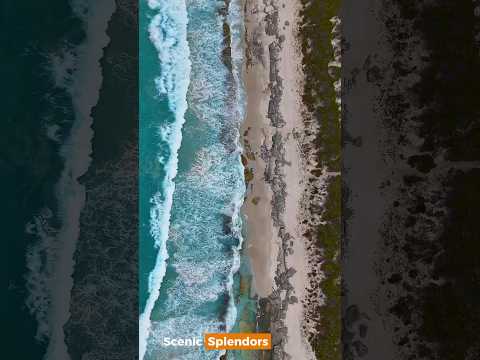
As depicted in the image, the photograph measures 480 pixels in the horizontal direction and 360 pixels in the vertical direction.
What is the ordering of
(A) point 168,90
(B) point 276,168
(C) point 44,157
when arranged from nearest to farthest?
(B) point 276,168 → (C) point 44,157 → (A) point 168,90

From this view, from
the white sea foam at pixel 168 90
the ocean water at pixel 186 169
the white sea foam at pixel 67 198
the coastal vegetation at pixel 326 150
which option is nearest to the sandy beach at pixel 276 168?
the coastal vegetation at pixel 326 150

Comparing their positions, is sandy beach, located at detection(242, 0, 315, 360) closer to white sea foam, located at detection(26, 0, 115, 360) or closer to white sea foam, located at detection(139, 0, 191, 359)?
white sea foam, located at detection(139, 0, 191, 359)

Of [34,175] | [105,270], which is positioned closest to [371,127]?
[105,270]

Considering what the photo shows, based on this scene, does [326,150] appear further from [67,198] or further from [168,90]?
[67,198]

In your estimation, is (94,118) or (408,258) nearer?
(408,258)

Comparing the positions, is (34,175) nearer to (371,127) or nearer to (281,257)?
(281,257)

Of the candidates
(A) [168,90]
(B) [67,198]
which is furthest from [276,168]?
(B) [67,198]
